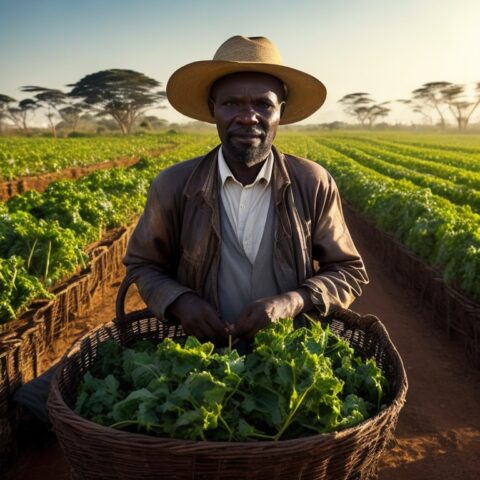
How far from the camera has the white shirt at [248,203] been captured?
9.46 feet

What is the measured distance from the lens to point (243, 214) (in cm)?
291

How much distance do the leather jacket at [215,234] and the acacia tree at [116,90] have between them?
240 feet

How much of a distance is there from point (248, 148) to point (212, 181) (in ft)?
0.96

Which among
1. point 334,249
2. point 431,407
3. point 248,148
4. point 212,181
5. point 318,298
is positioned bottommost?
point 431,407

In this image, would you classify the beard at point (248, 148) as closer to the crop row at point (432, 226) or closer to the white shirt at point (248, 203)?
the white shirt at point (248, 203)

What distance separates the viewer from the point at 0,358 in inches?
138

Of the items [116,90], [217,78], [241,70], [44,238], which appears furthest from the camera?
[116,90]

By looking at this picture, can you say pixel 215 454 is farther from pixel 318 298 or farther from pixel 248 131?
pixel 248 131

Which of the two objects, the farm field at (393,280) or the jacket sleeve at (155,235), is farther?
the farm field at (393,280)

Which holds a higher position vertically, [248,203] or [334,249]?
[248,203]

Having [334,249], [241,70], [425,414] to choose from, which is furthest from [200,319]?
[425,414]

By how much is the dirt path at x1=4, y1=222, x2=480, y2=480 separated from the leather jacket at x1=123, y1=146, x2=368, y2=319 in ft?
5.33

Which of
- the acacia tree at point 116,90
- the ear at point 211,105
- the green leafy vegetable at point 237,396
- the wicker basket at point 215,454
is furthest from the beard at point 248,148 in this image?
the acacia tree at point 116,90

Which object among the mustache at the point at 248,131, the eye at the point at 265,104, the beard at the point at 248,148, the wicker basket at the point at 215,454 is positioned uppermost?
the eye at the point at 265,104
